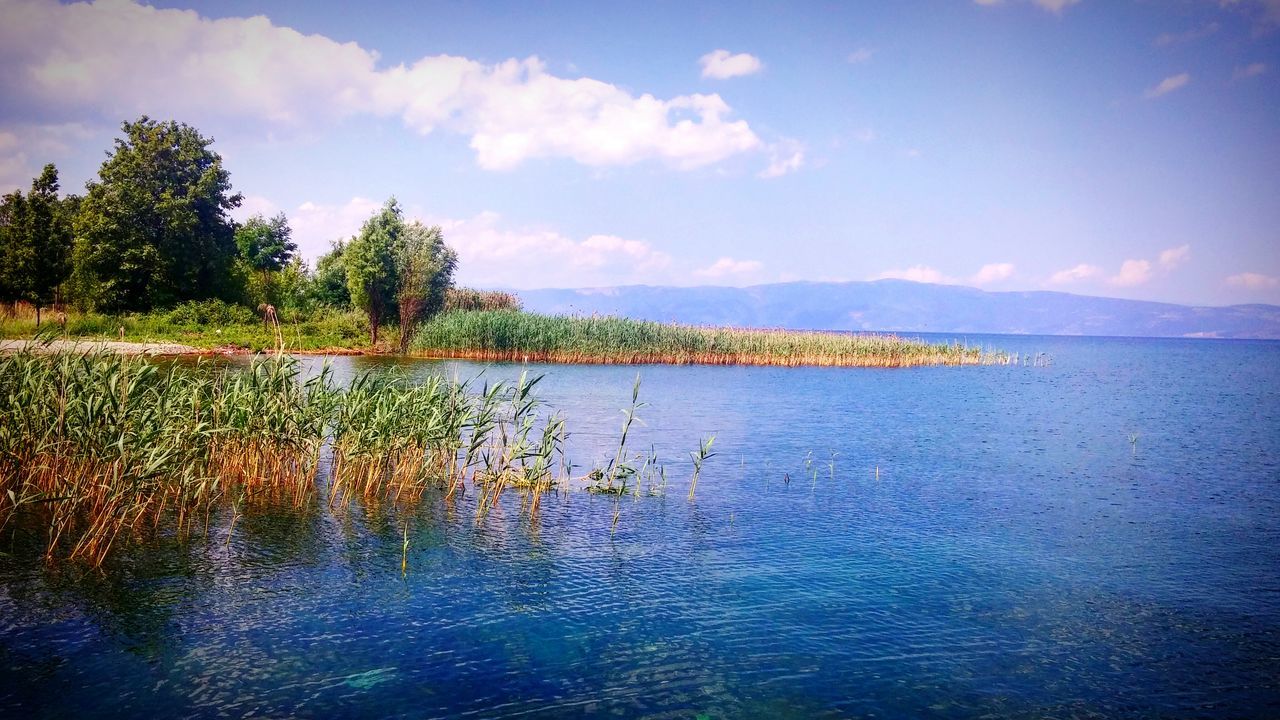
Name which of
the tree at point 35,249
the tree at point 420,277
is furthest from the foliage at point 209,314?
the tree at point 420,277

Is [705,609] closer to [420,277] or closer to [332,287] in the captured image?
[420,277]

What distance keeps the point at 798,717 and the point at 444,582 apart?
5.53m

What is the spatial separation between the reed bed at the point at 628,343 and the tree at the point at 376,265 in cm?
578

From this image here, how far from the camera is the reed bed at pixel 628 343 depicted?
51406mm

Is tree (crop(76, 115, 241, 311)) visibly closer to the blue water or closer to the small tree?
the small tree

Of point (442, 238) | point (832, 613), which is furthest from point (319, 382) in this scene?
point (442, 238)

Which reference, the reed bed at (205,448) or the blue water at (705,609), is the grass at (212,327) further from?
the blue water at (705,609)

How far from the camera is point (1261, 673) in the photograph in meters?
9.12

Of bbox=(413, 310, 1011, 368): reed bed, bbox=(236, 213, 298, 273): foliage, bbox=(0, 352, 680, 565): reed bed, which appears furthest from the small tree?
bbox=(0, 352, 680, 565): reed bed

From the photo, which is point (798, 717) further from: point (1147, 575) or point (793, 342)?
point (793, 342)

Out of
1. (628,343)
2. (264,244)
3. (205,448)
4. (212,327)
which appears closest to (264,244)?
(264,244)

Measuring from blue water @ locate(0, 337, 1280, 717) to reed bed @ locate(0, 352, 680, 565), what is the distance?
93 cm

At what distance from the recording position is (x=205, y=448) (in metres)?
13.8

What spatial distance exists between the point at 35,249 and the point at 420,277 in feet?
80.8
